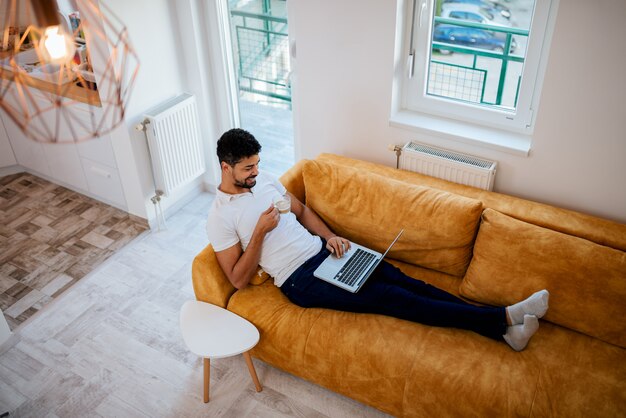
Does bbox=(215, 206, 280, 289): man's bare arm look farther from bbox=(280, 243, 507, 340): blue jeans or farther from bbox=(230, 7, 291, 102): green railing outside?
bbox=(230, 7, 291, 102): green railing outside

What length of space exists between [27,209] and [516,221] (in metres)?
3.15

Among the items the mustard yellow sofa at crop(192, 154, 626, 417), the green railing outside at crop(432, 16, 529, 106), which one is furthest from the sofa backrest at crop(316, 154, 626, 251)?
the green railing outside at crop(432, 16, 529, 106)

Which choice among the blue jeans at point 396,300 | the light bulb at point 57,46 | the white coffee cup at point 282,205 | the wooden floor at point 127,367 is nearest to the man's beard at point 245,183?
the white coffee cup at point 282,205

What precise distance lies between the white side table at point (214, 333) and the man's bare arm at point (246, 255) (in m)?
0.16

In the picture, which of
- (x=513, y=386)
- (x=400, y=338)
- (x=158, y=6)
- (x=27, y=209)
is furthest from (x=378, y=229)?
(x=27, y=209)

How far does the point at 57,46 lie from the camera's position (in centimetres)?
106

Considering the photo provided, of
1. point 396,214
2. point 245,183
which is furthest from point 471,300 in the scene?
point 245,183

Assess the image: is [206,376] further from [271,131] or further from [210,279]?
[271,131]

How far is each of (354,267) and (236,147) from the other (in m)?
0.76

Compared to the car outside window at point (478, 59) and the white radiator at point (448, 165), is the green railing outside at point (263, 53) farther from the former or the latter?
the white radiator at point (448, 165)

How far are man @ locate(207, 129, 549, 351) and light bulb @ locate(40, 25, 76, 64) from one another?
1214 mm

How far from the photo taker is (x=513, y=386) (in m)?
2.09

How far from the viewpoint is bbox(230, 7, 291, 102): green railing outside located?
325 cm

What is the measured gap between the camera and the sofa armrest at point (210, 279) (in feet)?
8.11
